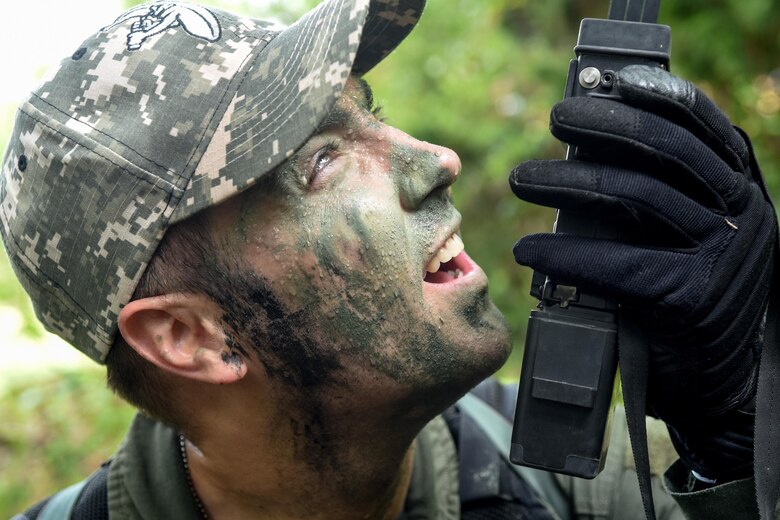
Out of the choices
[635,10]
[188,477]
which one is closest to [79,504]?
[188,477]

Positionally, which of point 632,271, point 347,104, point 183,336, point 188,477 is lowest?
point 188,477

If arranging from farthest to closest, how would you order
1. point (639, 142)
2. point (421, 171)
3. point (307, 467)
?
point (307, 467) < point (421, 171) < point (639, 142)

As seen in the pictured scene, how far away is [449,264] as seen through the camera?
2.45 m

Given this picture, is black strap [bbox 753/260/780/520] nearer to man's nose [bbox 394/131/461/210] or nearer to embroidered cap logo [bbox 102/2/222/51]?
man's nose [bbox 394/131/461/210]

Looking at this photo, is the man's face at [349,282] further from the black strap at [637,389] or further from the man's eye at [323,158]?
the black strap at [637,389]

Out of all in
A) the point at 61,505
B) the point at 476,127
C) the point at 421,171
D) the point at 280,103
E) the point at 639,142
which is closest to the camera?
the point at 639,142

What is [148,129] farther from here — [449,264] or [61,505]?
[61,505]

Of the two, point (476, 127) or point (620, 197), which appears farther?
point (476, 127)

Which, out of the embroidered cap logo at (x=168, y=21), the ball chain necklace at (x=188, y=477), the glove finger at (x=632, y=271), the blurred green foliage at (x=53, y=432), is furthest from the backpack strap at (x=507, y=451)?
the blurred green foliage at (x=53, y=432)

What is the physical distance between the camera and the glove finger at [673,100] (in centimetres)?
188

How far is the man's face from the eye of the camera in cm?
217

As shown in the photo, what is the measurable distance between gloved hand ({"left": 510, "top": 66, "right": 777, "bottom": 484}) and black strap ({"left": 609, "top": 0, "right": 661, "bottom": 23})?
0.54 feet

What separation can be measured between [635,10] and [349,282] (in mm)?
963

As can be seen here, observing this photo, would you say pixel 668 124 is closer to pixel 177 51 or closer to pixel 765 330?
pixel 765 330
